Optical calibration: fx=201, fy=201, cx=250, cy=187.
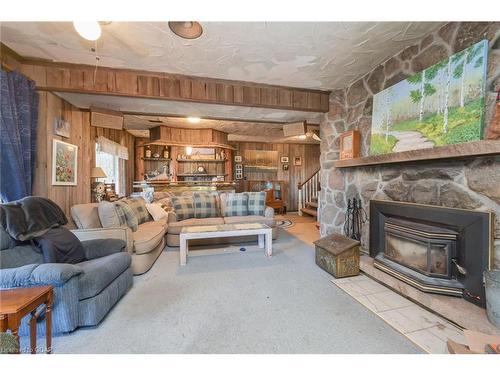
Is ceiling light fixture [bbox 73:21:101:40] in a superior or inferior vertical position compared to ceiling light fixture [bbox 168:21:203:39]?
inferior

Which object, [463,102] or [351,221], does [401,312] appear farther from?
[463,102]

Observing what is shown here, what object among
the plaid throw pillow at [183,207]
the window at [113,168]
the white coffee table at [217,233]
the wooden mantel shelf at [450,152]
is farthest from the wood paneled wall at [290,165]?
the wooden mantel shelf at [450,152]

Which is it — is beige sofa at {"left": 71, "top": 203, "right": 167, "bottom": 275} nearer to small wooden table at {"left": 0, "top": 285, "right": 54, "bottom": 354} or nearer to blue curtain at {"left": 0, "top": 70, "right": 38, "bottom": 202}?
blue curtain at {"left": 0, "top": 70, "right": 38, "bottom": 202}

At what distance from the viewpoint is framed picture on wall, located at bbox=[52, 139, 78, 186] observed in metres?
2.65

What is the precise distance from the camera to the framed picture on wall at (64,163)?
265 cm

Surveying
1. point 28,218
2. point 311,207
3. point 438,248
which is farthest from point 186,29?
point 311,207

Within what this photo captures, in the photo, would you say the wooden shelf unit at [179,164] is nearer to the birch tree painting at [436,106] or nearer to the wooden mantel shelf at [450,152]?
the birch tree painting at [436,106]

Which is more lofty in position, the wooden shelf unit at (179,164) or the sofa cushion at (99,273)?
the wooden shelf unit at (179,164)

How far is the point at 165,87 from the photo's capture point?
8.84 feet

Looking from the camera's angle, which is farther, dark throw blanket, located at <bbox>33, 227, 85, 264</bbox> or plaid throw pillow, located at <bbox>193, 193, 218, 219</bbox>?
plaid throw pillow, located at <bbox>193, 193, 218, 219</bbox>

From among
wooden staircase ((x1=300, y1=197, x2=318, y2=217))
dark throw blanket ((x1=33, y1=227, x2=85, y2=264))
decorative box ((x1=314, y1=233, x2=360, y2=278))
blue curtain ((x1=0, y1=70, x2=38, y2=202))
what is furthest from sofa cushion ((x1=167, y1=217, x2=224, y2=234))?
wooden staircase ((x1=300, y1=197, x2=318, y2=217))

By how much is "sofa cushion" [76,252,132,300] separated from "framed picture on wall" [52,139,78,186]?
1.60m

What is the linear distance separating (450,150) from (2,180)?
4066mm

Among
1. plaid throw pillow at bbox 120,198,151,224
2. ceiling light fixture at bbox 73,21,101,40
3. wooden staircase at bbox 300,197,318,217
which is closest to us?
ceiling light fixture at bbox 73,21,101,40
